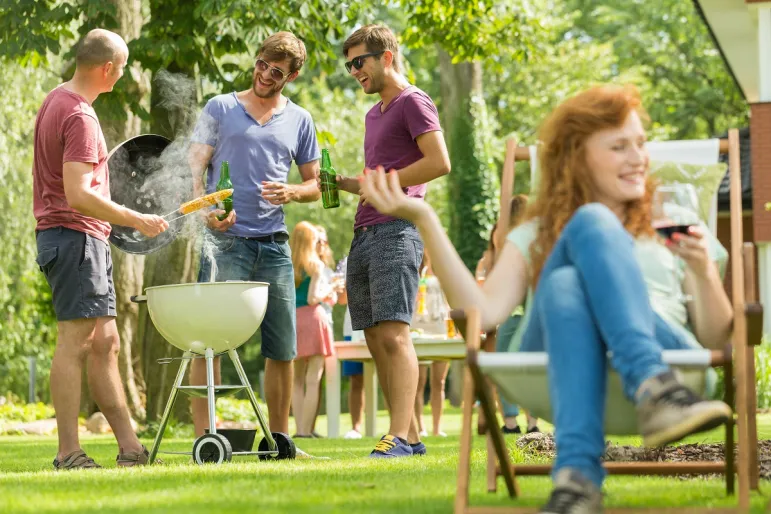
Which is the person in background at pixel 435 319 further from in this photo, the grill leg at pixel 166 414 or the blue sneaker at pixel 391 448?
the grill leg at pixel 166 414

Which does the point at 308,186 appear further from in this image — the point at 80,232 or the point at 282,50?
the point at 80,232

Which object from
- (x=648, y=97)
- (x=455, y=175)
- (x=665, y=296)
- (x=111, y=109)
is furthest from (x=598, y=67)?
(x=665, y=296)

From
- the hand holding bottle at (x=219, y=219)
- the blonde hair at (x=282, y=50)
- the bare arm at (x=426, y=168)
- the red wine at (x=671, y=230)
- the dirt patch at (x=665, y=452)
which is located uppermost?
the blonde hair at (x=282, y=50)

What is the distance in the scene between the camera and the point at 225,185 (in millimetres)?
5551

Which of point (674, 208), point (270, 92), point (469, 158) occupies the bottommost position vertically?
point (674, 208)

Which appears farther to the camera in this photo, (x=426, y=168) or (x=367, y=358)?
(x=367, y=358)

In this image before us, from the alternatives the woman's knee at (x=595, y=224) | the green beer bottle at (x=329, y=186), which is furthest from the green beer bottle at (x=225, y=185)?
the woman's knee at (x=595, y=224)

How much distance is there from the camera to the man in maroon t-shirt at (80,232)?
16.8 ft

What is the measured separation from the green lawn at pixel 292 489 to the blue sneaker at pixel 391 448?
108 millimetres

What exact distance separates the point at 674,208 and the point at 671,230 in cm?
60

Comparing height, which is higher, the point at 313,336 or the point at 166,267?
the point at 166,267

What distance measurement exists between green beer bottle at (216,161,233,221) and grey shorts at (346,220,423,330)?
0.61 m

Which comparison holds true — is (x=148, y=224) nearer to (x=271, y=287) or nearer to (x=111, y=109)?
(x=271, y=287)

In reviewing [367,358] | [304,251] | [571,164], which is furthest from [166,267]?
[571,164]
